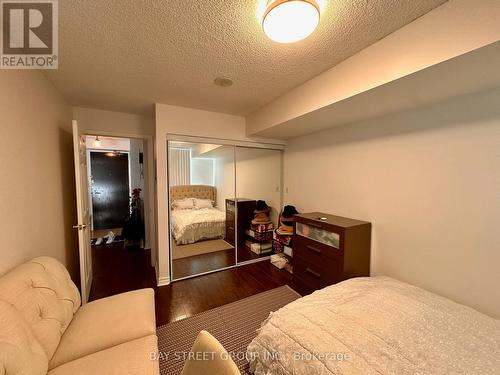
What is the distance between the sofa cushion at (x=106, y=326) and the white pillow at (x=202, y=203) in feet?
5.86

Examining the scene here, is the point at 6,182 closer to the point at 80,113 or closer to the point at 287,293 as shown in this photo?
the point at 80,113

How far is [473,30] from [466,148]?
0.96 metres

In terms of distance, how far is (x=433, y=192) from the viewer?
1788 millimetres

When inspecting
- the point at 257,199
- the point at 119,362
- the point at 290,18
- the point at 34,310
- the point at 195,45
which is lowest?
the point at 119,362

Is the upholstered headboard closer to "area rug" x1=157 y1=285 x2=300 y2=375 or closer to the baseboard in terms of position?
the baseboard

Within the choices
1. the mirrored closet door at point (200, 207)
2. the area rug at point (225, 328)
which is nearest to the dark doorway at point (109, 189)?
the mirrored closet door at point (200, 207)

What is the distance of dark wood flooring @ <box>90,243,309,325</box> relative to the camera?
2.29m

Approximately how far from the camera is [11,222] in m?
1.27

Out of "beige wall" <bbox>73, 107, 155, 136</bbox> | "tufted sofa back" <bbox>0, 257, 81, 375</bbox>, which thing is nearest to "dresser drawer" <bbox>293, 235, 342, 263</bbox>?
"tufted sofa back" <bbox>0, 257, 81, 375</bbox>

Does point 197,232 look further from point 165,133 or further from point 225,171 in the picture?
point 165,133

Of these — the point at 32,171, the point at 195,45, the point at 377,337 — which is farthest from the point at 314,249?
the point at 32,171

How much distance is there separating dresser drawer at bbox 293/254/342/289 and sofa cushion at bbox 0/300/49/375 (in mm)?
2234

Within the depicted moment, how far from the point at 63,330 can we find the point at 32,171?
120 centimetres

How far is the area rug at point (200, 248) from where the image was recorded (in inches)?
133
